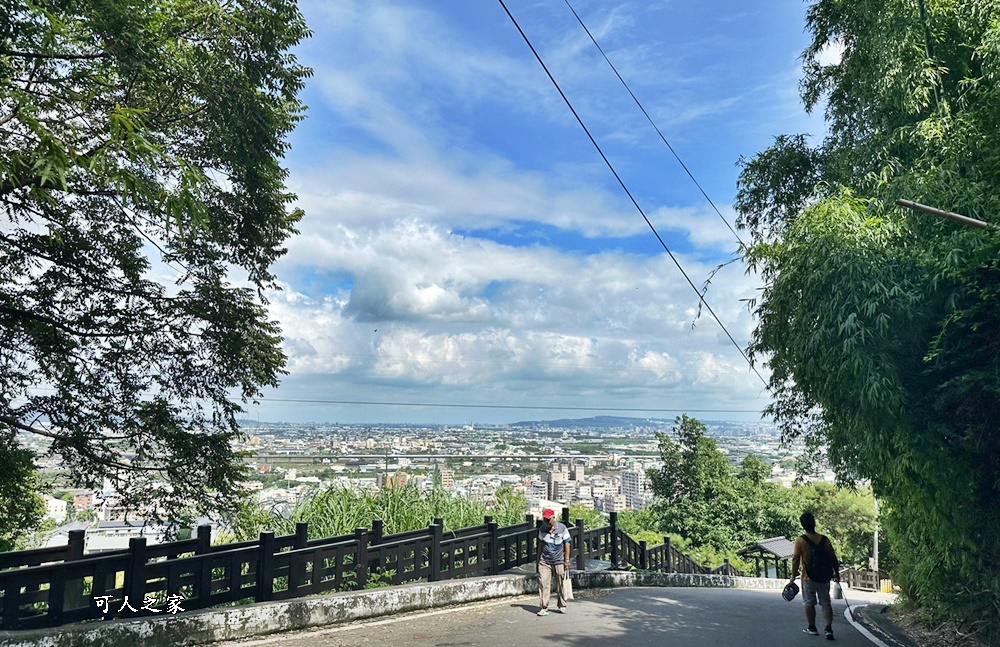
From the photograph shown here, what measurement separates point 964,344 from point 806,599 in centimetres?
393

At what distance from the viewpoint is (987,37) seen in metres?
7.86

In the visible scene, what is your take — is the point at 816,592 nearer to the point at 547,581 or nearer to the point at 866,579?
the point at 547,581

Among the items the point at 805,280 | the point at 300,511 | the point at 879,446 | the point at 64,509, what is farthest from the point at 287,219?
the point at 879,446

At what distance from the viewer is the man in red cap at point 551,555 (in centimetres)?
941

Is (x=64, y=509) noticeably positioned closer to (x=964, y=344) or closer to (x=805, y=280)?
(x=805, y=280)

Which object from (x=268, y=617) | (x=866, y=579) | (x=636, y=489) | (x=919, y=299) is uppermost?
(x=919, y=299)

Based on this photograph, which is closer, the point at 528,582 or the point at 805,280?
the point at 805,280

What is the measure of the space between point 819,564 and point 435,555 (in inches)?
202

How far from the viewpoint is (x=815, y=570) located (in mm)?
8867

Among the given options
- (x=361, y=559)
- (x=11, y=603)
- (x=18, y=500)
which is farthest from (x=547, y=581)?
(x=18, y=500)

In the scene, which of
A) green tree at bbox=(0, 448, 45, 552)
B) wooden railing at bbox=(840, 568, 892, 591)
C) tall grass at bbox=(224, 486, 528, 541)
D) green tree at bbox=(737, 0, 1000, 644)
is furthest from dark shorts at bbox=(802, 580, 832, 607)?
wooden railing at bbox=(840, 568, 892, 591)

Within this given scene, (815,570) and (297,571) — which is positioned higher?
(297,571)

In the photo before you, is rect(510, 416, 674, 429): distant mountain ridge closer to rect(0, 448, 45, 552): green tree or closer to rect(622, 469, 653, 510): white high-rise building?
rect(622, 469, 653, 510): white high-rise building

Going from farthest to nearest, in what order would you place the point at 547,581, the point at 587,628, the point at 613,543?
the point at 613,543, the point at 547,581, the point at 587,628
